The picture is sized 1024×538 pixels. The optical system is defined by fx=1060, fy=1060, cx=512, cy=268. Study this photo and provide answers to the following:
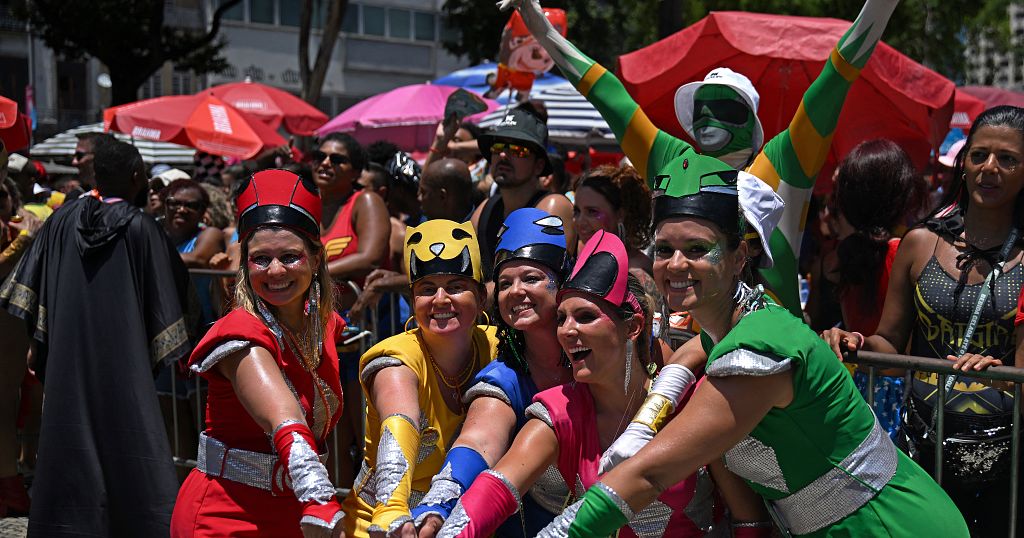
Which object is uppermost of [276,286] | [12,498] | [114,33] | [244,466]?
[276,286]

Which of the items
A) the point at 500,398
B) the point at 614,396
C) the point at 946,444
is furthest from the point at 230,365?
the point at 946,444

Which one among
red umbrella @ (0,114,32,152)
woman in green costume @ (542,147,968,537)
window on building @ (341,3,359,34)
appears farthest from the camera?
window on building @ (341,3,359,34)

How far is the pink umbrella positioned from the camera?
1340cm

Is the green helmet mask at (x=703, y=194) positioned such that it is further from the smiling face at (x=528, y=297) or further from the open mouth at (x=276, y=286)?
the open mouth at (x=276, y=286)

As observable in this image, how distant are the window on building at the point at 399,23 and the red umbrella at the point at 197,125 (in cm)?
3045

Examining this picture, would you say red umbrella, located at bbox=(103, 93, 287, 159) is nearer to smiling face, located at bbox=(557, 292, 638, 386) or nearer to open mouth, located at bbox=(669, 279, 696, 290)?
smiling face, located at bbox=(557, 292, 638, 386)

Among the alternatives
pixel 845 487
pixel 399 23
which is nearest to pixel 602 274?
pixel 845 487

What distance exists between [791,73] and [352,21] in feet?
126

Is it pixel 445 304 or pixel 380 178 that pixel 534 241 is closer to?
pixel 445 304

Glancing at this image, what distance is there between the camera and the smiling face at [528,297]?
338 centimetres

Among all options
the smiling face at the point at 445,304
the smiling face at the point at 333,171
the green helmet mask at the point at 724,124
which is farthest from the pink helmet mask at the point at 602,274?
the smiling face at the point at 333,171

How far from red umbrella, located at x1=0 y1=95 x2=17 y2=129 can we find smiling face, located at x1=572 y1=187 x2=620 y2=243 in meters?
3.62

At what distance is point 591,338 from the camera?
3.05 meters

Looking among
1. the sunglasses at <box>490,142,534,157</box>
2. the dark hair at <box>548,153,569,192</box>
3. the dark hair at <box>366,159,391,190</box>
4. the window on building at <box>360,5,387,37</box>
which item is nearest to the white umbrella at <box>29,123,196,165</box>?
the dark hair at <box>366,159,391,190</box>
